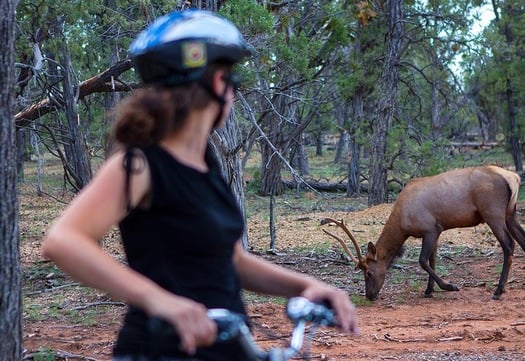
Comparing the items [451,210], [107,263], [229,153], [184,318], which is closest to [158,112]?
[107,263]

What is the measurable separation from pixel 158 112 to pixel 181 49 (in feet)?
0.57

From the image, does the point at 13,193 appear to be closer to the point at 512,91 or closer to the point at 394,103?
the point at 394,103

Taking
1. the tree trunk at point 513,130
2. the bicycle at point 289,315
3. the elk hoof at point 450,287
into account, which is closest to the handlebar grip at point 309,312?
the bicycle at point 289,315

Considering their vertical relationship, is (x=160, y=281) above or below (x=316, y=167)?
above

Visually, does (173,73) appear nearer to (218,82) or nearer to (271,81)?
(218,82)

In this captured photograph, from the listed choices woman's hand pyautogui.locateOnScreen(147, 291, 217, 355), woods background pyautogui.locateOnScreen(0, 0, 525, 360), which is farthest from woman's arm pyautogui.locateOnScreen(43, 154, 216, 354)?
woods background pyautogui.locateOnScreen(0, 0, 525, 360)

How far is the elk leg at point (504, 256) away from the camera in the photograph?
10.5 metres

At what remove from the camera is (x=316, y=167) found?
39094 mm

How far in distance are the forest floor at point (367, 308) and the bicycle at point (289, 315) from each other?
71.1 inches

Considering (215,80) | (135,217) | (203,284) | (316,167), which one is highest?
(215,80)

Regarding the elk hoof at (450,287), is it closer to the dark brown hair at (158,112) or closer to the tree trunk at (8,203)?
the tree trunk at (8,203)

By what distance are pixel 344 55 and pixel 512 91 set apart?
8108 millimetres

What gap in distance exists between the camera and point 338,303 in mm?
2479

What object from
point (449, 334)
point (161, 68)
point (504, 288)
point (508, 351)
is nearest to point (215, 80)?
point (161, 68)
